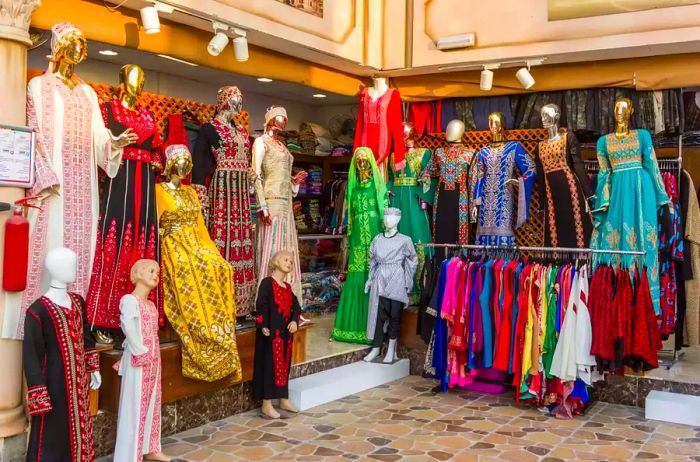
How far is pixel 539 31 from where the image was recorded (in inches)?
263

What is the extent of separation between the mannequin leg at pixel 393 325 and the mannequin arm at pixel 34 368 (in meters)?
3.55

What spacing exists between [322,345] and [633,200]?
296 centimetres

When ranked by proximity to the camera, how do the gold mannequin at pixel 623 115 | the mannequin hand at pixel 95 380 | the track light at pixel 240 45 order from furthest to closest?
the gold mannequin at pixel 623 115 → the track light at pixel 240 45 → the mannequin hand at pixel 95 380

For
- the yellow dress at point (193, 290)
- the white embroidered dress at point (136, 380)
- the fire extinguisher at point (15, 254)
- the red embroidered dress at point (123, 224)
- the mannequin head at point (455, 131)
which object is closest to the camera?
the fire extinguisher at point (15, 254)

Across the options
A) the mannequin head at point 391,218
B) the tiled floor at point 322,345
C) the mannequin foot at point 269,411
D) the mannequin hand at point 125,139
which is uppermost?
the mannequin hand at point 125,139

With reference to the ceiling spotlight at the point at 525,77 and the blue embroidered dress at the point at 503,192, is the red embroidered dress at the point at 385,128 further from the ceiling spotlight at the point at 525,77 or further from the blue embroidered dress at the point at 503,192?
the ceiling spotlight at the point at 525,77

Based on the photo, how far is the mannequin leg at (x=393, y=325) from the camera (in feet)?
21.6

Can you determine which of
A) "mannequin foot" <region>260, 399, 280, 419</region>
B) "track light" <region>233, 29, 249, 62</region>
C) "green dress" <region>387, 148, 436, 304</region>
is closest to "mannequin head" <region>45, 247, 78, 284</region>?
"mannequin foot" <region>260, 399, 280, 419</region>

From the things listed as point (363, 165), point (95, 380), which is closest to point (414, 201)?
point (363, 165)

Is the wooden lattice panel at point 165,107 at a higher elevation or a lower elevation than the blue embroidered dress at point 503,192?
higher

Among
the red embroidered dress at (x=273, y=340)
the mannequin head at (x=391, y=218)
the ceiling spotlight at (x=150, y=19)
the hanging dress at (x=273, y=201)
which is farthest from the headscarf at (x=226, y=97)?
the mannequin head at (x=391, y=218)

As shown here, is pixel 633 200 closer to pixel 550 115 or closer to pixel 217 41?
pixel 550 115

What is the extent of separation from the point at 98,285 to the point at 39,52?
303cm

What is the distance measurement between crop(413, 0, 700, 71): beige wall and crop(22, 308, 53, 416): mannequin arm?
15.8 feet
